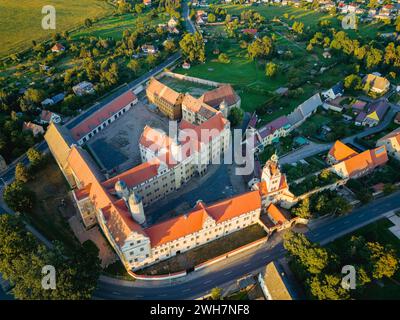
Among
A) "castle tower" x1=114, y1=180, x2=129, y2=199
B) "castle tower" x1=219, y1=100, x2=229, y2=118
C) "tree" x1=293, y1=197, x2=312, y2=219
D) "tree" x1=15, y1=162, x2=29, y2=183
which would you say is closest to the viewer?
"castle tower" x1=114, y1=180, x2=129, y2=199

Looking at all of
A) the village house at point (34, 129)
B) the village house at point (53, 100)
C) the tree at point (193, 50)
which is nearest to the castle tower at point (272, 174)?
the village house at point (34, 129)

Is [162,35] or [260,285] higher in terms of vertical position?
[162,35]

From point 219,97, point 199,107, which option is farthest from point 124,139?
point 219,97

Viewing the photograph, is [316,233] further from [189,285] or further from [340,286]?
[189,285]

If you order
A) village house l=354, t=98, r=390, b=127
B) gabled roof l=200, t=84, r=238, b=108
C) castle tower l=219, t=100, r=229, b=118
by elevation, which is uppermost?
village house l=354, t=98, r=390, b=127

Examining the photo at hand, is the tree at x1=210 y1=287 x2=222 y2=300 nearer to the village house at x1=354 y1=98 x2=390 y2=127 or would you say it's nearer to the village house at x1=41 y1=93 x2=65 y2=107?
the village house at x1=354 y1=98 x2=390 y2=127

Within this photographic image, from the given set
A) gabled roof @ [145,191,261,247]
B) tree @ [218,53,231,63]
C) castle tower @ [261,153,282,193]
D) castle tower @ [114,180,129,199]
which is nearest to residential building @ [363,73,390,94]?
tree @ [218,53,231,63]

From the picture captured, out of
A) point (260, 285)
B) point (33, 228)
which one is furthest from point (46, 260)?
point (260, 285)

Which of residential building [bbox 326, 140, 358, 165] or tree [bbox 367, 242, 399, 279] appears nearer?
tree [bbox 367, 242, 399, 279]
